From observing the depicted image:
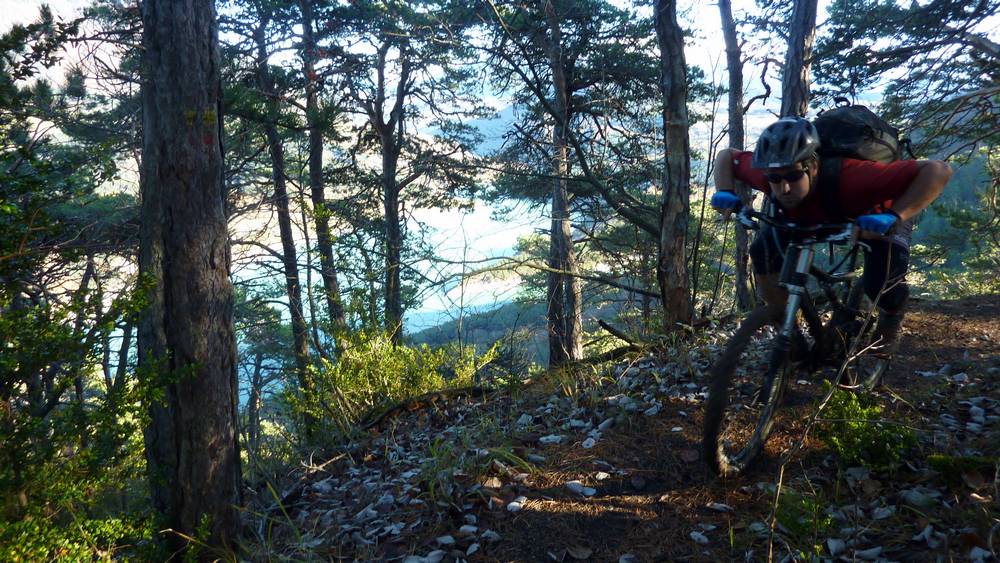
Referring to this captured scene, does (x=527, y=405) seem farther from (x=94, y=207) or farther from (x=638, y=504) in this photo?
(x=94, y=207)

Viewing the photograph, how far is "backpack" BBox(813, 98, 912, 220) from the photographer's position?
354cm

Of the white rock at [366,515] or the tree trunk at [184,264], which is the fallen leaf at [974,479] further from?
the tree trunk at [184,264]

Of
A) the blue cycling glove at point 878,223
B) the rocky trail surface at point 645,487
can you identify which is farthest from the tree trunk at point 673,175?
the blue cycling glove at point 878,223

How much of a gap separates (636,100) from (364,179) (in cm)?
777

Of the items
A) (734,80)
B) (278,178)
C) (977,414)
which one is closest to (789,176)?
(977,414)

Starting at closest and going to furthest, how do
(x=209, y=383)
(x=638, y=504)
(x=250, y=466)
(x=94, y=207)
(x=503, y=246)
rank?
(x=638, y=504), (x=209, y=383), (x=250, y=466), (x=503, y=246), (x=94, y=207)

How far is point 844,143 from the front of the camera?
3.71 meters

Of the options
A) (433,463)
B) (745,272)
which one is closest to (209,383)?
(433,463)

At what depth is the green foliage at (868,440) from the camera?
3273 mm

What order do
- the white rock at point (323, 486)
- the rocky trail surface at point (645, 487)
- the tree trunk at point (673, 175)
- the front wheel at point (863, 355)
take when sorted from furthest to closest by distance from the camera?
1. the tree trunk at point (673, 175)
2. the white rock at point (323, 486)
3. the front wheel at point (863, 355)
4. the rocky trail surface at point (645, 487)

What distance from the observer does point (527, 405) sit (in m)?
5.24

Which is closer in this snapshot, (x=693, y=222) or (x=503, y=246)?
(x=503, y=246)

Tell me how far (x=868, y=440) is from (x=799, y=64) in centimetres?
546

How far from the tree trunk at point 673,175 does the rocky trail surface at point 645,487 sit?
105cm
